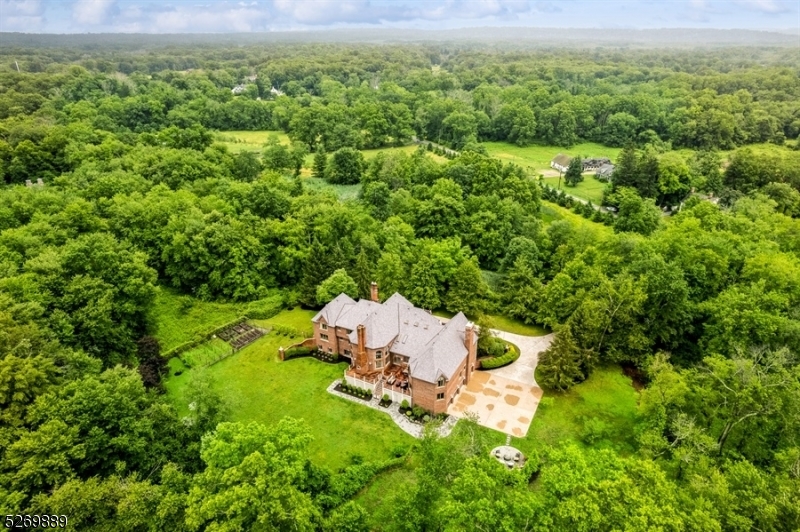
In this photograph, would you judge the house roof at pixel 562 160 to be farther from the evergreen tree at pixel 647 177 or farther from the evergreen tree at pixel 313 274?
the evergreen tree at pixel 313 274

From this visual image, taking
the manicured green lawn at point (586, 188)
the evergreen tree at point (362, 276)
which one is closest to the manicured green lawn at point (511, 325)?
the evergreen tree at point (362, 276)

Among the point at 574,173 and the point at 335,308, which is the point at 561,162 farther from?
the point at 335,308

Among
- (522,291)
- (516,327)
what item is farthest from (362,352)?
(522,291)

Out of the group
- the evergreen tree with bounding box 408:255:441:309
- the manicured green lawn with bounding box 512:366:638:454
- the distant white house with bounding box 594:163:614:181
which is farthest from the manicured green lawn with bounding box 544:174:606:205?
the manicured green lawn with bounding box 512:366:638:454

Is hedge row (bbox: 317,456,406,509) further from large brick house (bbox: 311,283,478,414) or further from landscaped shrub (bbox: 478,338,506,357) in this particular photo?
landscaped shrub (bbox: 478,338,506,357)

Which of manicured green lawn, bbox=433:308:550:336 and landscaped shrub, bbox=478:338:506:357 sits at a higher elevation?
landscaped shrub, bbox=478:338:506:357

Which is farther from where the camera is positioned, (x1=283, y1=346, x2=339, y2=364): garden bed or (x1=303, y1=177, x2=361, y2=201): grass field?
(x1=303, y1=177, x2=361, y2=201): grass field

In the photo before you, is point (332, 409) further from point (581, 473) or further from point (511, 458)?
point (581, 473)

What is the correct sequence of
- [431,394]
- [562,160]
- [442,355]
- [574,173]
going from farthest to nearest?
[562,160], [574,173], [442,355], [431,394]
